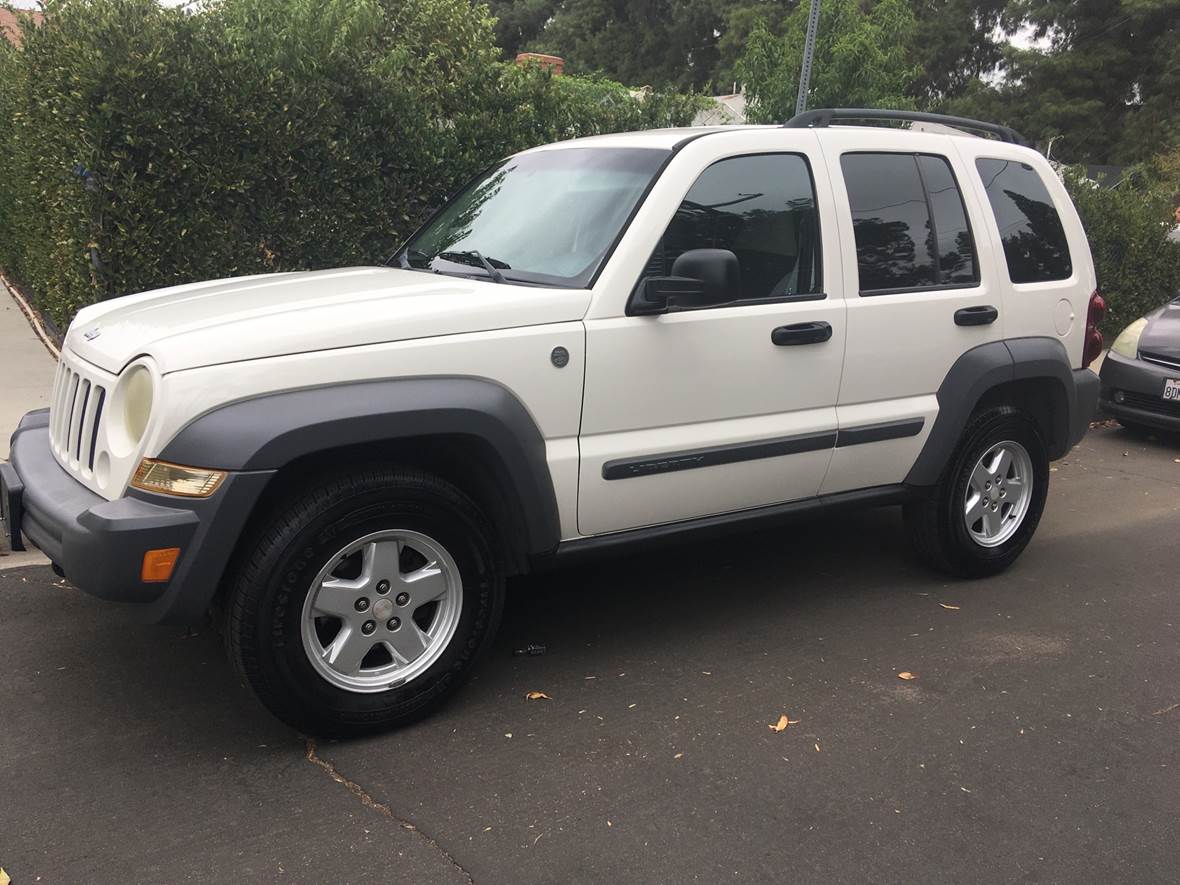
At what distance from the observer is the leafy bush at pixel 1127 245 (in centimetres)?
1148

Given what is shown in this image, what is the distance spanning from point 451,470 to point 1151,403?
265 inches

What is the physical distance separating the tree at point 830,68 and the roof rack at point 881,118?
7.37 metres

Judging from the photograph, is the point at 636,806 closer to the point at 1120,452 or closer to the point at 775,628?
the point at 775,628

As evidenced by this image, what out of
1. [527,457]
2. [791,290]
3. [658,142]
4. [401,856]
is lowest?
[401,856]

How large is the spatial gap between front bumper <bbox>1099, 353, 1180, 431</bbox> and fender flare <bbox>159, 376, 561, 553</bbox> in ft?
20.9

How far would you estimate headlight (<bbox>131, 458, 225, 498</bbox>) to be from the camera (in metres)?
2.97

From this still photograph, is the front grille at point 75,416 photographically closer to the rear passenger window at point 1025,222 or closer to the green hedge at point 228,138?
the green hedge at point 228,138

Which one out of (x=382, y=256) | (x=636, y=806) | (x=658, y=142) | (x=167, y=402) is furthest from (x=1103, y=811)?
(x=382, y=256)

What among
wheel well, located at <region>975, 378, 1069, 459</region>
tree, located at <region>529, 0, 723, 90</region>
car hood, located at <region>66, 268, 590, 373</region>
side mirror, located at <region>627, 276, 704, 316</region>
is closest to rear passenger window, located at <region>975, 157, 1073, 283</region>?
wheel well, located at <region>975, 378, 1069, 459</region>

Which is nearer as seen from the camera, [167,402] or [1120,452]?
[167,402]

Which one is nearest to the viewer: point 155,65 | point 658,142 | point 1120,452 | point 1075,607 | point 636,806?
point 636,806

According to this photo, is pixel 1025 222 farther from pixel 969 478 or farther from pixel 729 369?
pixel 729 369

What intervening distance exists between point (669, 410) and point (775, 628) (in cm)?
118

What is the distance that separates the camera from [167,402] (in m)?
2.98
